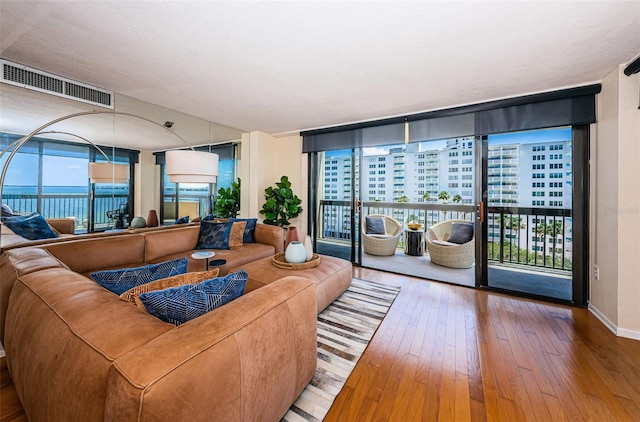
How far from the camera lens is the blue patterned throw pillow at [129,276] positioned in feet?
4.03

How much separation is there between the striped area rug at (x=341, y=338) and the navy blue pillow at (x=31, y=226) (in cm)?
277

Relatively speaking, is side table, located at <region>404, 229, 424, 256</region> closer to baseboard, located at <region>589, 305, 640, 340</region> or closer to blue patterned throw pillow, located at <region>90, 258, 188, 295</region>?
baseboard, located at <region>589, 305, 640, 340</region>

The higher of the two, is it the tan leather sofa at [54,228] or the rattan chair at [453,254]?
the tan leather sofa at [54,228]

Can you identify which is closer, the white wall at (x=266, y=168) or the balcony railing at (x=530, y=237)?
the balcony railing at (x=530, y=237)

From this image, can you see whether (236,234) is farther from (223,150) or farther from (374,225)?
(374,225)

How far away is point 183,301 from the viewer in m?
1.04

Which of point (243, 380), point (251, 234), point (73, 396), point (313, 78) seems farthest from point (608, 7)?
point (251, 234)

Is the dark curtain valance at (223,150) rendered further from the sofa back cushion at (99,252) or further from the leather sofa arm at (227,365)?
the leather sofa arm at (227,365)

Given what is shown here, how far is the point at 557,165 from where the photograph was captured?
9.05 feet

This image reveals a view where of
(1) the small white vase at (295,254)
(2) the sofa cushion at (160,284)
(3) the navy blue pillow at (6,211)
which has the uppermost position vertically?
(3) the navy blue pillow at (6,211)

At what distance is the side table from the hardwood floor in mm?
2125

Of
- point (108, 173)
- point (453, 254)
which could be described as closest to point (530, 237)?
point (453, 254)

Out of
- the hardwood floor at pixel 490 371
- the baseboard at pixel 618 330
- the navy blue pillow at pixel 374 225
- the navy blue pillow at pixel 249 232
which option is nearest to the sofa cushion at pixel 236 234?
the navy blue pillow at pixel 249 232

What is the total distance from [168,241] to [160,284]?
2039mm
